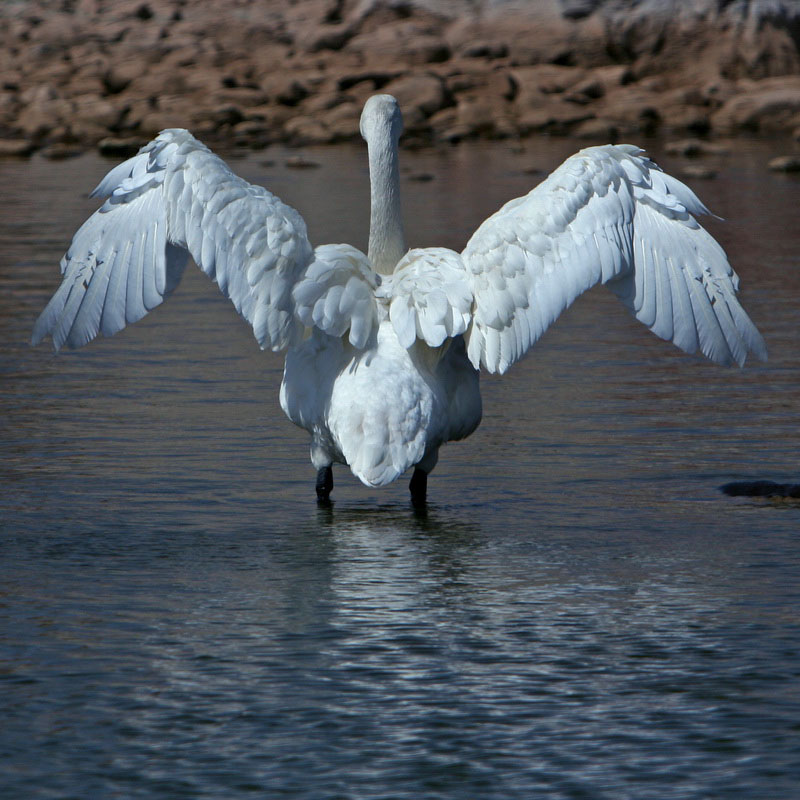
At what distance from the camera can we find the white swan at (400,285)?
26.0 feet

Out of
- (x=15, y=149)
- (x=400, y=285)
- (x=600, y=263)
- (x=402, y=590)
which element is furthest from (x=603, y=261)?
(x=15, y=149)

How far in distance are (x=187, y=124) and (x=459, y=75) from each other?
5.23 metres

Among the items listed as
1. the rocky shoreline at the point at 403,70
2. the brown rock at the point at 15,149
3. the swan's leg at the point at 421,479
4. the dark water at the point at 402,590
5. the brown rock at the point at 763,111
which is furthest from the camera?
the rocky shoreline at the point at 403,70

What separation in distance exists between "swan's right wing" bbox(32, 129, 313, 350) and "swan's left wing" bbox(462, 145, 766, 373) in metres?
0.86

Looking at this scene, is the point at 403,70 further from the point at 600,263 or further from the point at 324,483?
the point at 600,263

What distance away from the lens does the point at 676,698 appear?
5879mm

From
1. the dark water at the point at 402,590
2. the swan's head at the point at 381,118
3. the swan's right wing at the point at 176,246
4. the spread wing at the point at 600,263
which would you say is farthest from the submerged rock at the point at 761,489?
the swan's head at the point at 381,118

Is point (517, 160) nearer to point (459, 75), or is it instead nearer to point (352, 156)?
point (352, 156)

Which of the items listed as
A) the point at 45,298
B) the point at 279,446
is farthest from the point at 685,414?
the point at 45,298

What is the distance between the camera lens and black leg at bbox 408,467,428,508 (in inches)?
337

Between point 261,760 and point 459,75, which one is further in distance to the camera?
point 459,75

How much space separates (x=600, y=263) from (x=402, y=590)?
1.95 metres

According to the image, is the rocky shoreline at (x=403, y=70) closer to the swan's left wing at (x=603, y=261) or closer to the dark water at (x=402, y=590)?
the dark water at (x=402, y=590)

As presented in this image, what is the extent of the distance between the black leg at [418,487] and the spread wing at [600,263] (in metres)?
0.78
